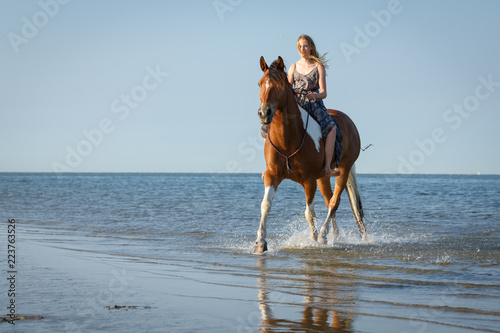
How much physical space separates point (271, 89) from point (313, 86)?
58.1 inches

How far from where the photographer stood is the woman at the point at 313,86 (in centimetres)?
823

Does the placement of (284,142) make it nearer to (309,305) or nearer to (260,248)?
(260,248)

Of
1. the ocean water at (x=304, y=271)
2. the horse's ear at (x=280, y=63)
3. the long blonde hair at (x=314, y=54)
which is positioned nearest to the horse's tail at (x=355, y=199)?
the ocean water at (x=304, y=271)

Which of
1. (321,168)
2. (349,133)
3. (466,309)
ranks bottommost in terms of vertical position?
(466,309)

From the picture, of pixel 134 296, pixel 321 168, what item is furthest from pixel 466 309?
pixel 321 168

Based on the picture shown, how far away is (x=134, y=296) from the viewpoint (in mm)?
4828

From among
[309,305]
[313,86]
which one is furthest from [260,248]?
[309,305]

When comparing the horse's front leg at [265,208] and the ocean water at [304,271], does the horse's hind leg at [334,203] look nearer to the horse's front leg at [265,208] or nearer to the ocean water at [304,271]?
the ocean water at [304,271]

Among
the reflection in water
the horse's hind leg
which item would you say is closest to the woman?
the horse's hind leg

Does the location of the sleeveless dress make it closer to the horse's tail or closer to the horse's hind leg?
the horse's hind leg

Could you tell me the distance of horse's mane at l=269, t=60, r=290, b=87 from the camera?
720cm

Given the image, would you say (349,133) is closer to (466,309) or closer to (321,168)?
(321,168)

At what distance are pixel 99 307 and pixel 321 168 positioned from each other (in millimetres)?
4559

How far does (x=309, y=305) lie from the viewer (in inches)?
178
